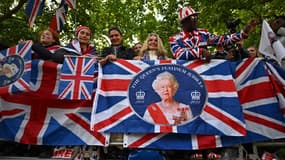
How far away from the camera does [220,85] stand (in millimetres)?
4410

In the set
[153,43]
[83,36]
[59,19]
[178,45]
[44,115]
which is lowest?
[44,115]

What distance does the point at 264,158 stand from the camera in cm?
415

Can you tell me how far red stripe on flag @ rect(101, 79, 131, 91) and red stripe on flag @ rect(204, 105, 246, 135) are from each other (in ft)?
3.20

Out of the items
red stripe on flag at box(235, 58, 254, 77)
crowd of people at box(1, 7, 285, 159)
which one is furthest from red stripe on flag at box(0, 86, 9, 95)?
red stripe on flag at box(235, 58, 254, 77)

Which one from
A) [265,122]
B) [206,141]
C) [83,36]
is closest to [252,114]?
[265,122]

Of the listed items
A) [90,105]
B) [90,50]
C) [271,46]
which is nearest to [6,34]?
[90,50]

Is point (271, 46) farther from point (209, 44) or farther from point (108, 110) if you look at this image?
point (108, 110)

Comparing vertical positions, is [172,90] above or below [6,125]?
above

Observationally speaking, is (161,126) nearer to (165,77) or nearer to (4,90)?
(165,77)

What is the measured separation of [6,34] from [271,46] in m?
9.51

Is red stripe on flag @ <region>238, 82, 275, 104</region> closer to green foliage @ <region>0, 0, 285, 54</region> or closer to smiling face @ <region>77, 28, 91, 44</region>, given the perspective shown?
smiling face @ <region>77, 28, 91, 44</region>

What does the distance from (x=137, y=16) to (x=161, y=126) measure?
46.6 feet

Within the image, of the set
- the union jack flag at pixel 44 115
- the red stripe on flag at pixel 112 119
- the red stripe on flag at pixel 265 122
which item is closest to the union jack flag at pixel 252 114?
the red stripe on flag at pixel 265 122

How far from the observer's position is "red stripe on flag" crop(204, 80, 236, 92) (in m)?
4.38
